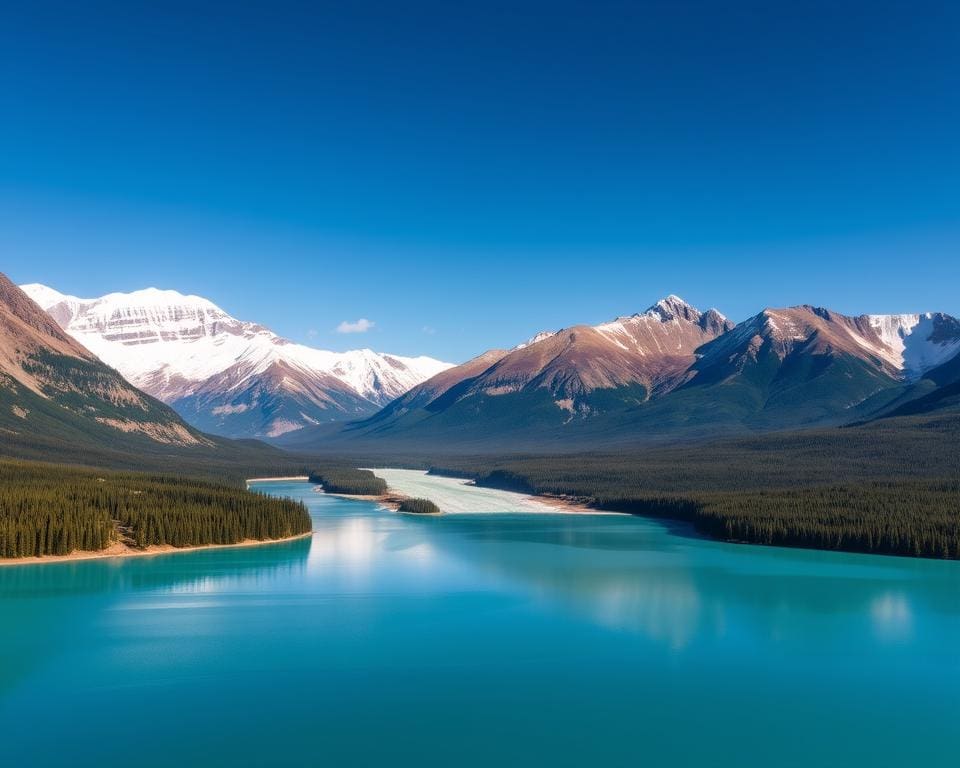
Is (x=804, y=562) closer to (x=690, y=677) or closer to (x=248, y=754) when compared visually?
(x=690, y=677)

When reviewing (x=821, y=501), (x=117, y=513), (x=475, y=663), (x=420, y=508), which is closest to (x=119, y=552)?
(x=117, y=513)

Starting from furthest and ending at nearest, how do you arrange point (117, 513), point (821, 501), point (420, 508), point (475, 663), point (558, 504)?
point (558, 504) < point (420, 508) < point (821, 501) < point (117, 513) < point (475, 663)

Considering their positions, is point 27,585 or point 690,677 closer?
point 690,677

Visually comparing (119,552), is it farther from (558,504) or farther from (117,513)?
(558,504)

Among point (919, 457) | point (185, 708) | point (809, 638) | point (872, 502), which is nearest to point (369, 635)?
point (185, 708)

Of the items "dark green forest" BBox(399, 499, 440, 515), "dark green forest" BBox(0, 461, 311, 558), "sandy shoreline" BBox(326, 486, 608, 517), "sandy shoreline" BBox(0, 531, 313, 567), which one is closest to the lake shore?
"sandy shoreline" BBox(326, 486, 608, 517)

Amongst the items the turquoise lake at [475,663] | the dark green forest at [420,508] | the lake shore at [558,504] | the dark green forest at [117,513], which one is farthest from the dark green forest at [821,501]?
the dark green forest at [117,513]
